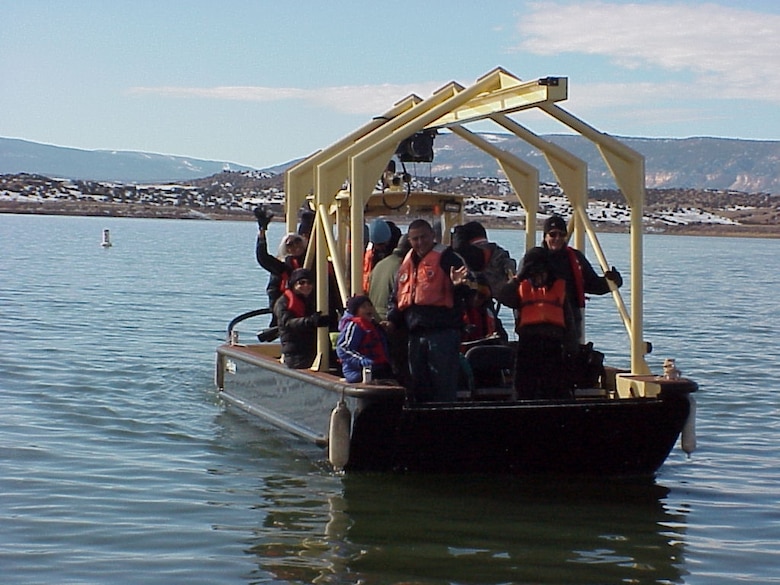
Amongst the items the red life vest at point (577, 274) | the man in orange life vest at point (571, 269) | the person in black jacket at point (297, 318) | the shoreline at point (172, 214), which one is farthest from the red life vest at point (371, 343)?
the shoreline at point (172, 214)

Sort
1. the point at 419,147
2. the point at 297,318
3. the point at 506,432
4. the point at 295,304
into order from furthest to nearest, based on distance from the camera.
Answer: the point at 419,147, the point at 295,304, the point at 297,318, the point at 506,432

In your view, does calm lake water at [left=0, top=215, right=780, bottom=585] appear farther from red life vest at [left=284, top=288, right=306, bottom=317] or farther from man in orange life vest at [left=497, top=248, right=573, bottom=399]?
red life vest at [left=284, top=288, right=306, bottom=317]

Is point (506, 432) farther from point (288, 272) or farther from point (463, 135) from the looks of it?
point (463, 135)

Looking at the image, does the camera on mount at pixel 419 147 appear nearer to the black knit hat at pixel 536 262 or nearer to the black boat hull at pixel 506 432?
the black knit hat at pixel 536 262

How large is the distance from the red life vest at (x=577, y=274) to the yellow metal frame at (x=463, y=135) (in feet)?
0.55

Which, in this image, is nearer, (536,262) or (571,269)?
(536,262)

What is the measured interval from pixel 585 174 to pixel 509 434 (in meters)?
2.56

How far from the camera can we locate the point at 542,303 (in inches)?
392

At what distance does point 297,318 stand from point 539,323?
1985 millimetres

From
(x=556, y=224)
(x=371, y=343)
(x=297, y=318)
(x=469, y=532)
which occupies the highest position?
(x=556, y=224)

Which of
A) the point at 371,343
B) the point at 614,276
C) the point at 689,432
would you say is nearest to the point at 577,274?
the point at 614,276

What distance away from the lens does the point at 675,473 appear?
35.7 feet

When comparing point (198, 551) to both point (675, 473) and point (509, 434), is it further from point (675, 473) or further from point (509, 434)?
point (675, 473)

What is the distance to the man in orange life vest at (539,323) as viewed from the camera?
9.94 metres
